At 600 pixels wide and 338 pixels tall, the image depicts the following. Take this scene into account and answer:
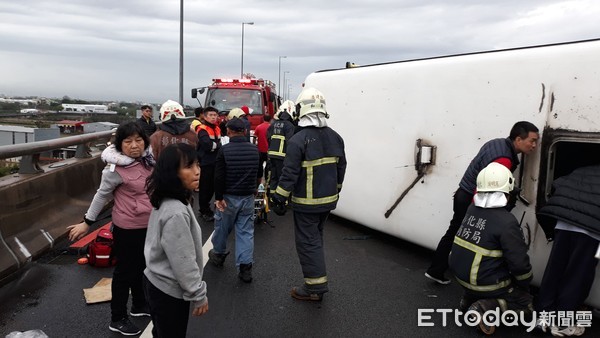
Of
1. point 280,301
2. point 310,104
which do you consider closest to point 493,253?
point 280,301

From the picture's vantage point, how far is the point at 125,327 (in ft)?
11.9

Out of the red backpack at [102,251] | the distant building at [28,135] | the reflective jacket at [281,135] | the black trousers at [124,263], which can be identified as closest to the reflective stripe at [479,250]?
the black trousers at [124,263]

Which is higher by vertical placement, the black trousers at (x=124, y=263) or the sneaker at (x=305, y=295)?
the black trousers at (x=124, y=263)

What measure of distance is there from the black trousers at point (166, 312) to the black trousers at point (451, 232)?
9.41 ft

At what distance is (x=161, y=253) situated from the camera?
2678 millimetres

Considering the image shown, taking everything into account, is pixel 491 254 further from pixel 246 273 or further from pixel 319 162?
pixel 246 273

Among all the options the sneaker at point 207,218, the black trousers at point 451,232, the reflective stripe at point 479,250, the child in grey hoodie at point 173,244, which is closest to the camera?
the child in grey hoodie at point 173,244

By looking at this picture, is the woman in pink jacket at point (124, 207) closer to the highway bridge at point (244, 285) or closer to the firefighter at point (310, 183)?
the highway bridge at point (244, 285)

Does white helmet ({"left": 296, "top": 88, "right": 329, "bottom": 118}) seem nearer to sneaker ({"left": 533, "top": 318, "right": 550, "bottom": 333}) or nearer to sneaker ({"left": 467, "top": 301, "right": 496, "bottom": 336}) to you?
sneaker ({"left": 467, "top": 301, "right": 496, "bottom": 336})

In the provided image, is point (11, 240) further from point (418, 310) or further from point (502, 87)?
point (502, 87)

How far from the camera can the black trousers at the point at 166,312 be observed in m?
2.72

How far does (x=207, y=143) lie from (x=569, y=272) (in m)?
4.96

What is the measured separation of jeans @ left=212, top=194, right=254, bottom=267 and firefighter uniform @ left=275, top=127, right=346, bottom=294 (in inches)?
26.5

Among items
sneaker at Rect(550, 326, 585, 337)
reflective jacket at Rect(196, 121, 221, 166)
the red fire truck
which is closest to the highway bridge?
sneaker at Rect(550, 326, 585, 337)
